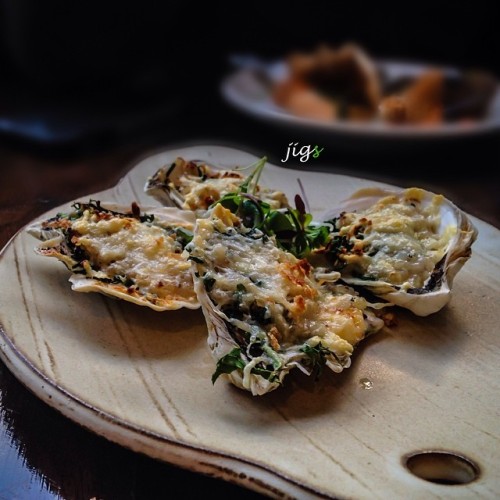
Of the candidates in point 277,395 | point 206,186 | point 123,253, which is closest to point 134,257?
point 123,253

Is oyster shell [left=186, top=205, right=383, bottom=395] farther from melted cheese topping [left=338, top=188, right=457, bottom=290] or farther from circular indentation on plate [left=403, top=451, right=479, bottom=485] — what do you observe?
circular indentation on plate [left=403, top=451, right=479, bottom=485]

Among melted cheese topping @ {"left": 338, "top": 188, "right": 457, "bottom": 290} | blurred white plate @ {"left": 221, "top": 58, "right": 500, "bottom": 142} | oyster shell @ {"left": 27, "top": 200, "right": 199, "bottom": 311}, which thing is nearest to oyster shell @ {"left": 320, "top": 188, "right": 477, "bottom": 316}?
melted cheese topping @ {"left": 338, "top": 188, "right": 457, "bottom": 290}

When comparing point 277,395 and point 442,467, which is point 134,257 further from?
point 442,467

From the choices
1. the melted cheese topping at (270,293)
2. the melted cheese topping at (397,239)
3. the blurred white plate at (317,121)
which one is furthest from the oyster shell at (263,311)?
the blurred white plate at (317,121)

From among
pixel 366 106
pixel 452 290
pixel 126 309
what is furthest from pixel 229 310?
pixel 366 106

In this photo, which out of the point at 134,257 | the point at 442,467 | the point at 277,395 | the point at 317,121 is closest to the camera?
the point at 442,467

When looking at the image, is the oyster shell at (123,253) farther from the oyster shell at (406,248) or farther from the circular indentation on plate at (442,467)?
the circular indentation on plate at (442,467)

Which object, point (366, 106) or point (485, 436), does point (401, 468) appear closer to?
point (485, 436)
